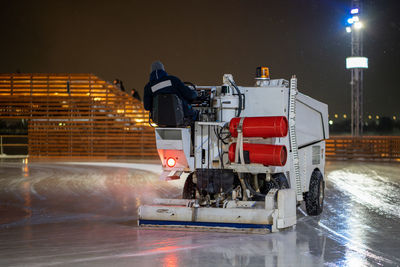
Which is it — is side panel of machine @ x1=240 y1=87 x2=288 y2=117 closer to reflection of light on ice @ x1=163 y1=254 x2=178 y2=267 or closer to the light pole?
reflection of light on ice @ x1=163 y1=254 x2=178 y2=267

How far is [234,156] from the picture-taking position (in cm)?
709

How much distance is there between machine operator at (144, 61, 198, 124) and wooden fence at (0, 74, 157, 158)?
2264 centimetres

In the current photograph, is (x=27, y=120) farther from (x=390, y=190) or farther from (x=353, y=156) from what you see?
(x=390, y=190)

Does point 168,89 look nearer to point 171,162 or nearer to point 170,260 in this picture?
point 171,162

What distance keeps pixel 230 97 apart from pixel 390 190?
660 centimetres

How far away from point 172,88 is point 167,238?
1837 millimetres

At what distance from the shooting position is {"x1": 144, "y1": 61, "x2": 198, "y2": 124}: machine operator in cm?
712

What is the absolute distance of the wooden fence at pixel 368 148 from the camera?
90.7 feet

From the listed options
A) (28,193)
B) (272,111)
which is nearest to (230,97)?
(272,111)

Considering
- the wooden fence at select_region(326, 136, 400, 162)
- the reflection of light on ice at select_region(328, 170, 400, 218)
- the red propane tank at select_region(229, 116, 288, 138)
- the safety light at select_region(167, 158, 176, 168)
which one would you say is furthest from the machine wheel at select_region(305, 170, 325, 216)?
the wooden fence at select_region(326, 136, 400, 162)

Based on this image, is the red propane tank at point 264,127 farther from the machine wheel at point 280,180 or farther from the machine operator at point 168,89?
the machine wheel at point 280,180

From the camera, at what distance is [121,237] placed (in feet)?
21.9

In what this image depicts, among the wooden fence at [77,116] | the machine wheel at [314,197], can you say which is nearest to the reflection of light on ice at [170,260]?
the machine wheel at [314,197]

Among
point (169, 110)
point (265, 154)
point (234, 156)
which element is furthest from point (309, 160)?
point (169, 110)
